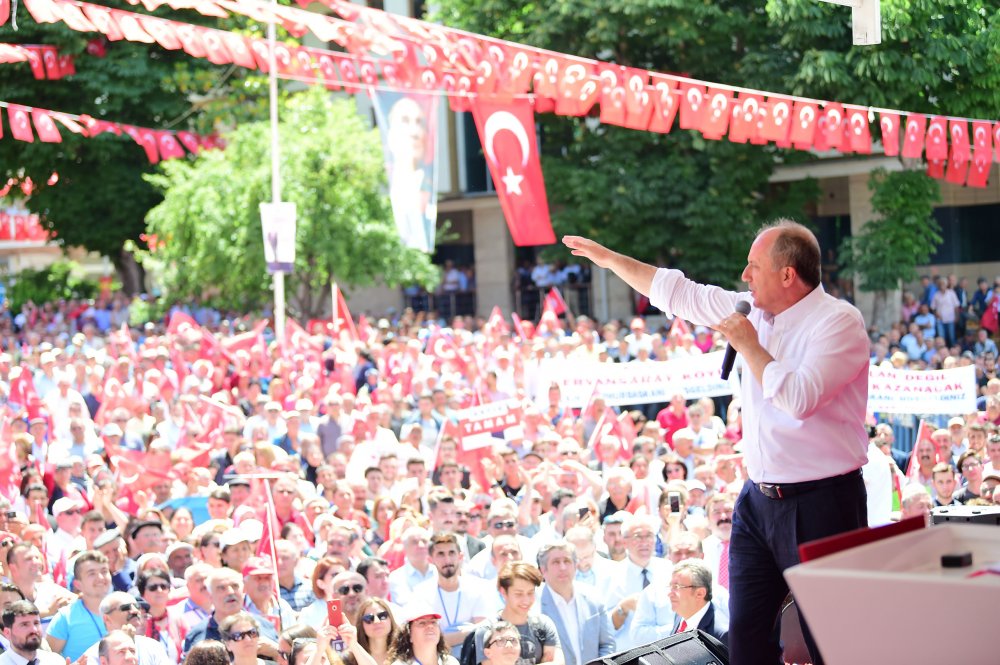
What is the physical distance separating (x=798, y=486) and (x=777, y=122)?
34.3ft

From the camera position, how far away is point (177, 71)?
98.9ft

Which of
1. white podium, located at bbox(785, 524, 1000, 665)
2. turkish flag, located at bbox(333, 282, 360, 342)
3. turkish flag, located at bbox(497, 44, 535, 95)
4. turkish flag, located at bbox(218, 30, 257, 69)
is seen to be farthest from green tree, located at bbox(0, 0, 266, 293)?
white podium, located at bbox(785, 524, 1000, 665)

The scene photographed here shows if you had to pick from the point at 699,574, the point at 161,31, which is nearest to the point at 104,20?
the point at 161,31

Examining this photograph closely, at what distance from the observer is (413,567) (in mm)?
7945

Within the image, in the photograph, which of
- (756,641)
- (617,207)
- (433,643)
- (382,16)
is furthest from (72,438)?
(617,207)

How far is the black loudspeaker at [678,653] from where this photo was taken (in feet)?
14.9

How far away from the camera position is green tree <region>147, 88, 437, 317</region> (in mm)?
23938

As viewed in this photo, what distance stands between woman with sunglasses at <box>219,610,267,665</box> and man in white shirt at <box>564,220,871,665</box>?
3.18m

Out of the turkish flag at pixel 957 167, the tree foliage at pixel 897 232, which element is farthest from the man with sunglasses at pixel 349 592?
the tree foliage at pixel 897 232

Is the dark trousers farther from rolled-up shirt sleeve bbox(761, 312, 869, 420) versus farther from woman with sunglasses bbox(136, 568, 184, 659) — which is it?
woman with sunglasses bbox(136, 568, 184, 659)

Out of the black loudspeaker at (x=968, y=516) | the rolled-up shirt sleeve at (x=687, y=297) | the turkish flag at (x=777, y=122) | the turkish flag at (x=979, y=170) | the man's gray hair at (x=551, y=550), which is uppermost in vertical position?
the turkish flag at (x=777, y=122)

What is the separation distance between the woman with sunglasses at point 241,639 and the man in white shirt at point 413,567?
58.3 inches

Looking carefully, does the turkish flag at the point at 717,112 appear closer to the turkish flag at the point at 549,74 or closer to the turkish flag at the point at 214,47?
the turkish flag at the point at 549,74

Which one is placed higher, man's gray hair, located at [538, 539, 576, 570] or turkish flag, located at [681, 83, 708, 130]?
turkish flag, located at [681, 83, 708, 130]
